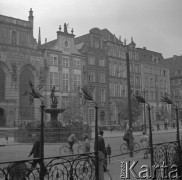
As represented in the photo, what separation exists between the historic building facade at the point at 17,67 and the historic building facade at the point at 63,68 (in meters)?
2.19

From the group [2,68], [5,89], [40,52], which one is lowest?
[5,89]

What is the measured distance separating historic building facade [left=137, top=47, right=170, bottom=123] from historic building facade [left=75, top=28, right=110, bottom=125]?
1159 centimetres

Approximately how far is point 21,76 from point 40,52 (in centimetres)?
480

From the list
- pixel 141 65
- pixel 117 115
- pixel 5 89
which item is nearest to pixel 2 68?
pixel 5 89

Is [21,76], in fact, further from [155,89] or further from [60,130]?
[155,89]

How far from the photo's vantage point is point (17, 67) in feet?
135

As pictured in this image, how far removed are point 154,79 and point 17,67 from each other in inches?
1376

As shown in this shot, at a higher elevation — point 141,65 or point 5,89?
point 141,65

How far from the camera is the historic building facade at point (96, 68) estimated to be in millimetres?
51688

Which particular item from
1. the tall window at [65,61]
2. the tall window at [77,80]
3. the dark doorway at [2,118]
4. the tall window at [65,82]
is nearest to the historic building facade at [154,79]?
the tall window at [77,80]

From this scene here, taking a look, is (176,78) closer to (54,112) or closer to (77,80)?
(77,80)

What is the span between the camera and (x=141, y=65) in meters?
63.2

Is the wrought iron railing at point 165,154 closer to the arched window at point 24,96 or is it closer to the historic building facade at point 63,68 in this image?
the arched window at point 24,96

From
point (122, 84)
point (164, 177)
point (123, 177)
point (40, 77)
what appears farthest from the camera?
point (122, 84)
